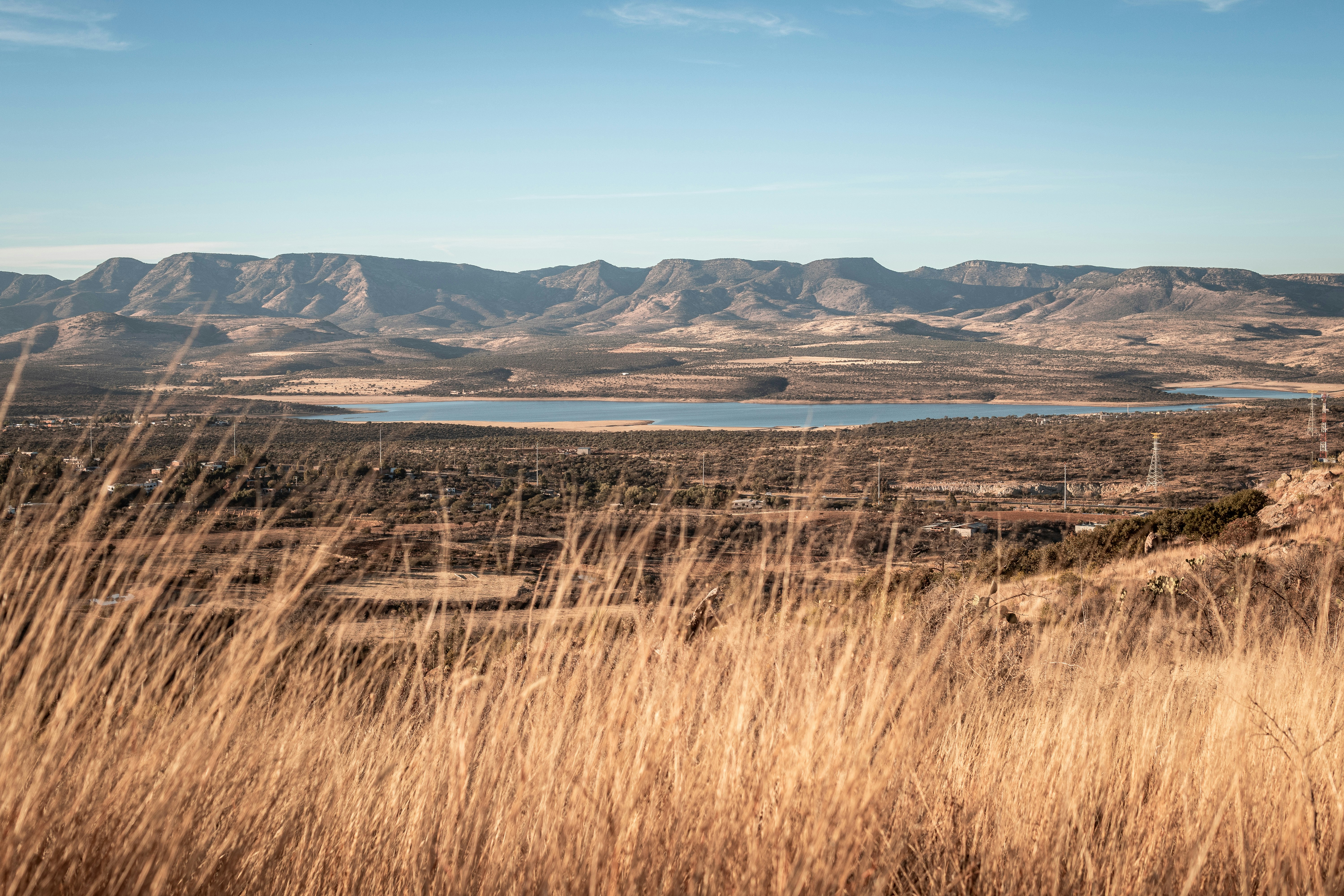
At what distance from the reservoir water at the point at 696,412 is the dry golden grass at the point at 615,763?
69.7 meters

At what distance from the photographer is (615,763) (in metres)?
2.12

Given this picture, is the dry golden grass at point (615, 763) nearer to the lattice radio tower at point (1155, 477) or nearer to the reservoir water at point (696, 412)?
the lattice radio tower at point (1155, 477)

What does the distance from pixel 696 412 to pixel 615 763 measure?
94901mm

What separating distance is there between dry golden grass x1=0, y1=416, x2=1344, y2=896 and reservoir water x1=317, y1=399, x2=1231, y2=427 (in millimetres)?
69676

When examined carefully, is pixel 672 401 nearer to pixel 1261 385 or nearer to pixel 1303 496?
pixel 1261 385

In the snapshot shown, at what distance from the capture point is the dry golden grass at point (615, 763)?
191 centimetres

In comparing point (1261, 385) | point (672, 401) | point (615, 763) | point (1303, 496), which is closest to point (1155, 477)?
point (1303, 496)

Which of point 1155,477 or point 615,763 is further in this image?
point 1155,477

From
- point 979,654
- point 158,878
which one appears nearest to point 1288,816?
point 979,654

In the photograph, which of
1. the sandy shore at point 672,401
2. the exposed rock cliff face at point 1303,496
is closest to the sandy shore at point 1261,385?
the sandy shore at point 672,401

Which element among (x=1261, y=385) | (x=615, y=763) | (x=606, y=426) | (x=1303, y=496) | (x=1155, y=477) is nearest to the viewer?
(x=615, y=763)

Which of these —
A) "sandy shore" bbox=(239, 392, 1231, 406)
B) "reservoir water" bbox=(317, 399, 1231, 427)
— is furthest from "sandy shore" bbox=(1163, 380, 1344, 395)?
"reservoir water" bbox=(317, 399, 1231, 427)

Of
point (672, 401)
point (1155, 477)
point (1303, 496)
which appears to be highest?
point (1303, 496)

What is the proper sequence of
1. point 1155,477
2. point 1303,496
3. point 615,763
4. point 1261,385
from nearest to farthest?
point 615,763 < point 1303,496 < point 1155,477 < point 1261,385
